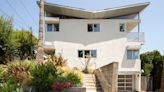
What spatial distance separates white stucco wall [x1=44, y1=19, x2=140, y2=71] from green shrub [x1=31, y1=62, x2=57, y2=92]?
15401 mm

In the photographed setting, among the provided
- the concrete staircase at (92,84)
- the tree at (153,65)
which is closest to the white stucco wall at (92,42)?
the tree at (153,65)

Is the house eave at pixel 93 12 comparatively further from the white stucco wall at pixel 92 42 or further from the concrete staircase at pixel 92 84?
the concrete staircase at pixel 92 84

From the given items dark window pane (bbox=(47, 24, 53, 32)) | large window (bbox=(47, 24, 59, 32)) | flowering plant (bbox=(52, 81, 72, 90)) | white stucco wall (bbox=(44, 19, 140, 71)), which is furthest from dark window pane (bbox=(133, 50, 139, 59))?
flowering plant (bbox=(52, 81, 72, 90))

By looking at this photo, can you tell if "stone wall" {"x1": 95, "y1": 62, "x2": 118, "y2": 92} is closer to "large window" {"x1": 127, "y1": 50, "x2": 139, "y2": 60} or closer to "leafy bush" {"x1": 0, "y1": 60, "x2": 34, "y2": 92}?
"leafy bush" {"x1": 0, "y1": 60, "x2": 34, "y2": 92}

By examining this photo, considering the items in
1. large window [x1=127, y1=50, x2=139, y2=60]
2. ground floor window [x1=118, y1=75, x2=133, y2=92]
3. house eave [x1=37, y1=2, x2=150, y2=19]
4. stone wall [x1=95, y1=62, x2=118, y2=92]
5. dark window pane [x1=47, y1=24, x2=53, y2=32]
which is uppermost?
house eave [x1=37, y1=2, x2=150, y2=19]

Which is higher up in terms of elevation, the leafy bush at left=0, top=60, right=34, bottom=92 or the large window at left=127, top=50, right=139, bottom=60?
the large window at left=127, top=50, right=139, bottom=60

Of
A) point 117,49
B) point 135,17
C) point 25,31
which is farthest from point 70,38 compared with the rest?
point 25,31

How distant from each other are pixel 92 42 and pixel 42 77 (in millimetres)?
16705

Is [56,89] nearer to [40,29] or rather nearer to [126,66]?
[40,29]

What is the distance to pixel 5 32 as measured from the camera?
105 ft

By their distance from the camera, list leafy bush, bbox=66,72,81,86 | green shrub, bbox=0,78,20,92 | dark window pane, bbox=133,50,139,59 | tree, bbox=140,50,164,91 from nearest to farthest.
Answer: green shrub, bbox=0,78,20,92
leafy bush, bbox=66,72,81,86
dark window pane, bbox=133,50,139,59
tree, bbox=140,50,164,91

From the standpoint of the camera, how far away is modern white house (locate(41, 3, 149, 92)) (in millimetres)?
31844

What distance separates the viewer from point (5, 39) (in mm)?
32250

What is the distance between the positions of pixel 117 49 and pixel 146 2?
6291 millimetres
